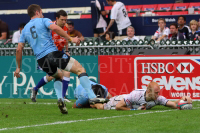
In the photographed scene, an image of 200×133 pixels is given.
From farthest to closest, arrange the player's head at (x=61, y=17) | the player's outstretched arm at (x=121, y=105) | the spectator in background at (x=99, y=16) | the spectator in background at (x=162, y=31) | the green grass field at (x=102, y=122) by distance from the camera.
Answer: the spectator in background at (x=99, y=16) → the spectator in background at (x=162, y=31) → the player's head at (x=61, y=17) → the player's outstretched arm at (x=121, y=105) → the green grass field at (x=102, y=122)

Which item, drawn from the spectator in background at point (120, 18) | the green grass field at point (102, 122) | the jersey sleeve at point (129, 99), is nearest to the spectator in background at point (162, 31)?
the spectator in background at point (120, 18)

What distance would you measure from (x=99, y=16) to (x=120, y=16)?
0.90 m

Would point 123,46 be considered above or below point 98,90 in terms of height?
above

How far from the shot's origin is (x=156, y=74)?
1169cm

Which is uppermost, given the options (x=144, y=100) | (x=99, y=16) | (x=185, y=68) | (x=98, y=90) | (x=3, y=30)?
(x=99, y=16)

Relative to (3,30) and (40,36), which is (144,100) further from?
(3,30)

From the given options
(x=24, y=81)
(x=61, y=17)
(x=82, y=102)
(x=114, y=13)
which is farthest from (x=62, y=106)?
(x=114, y=13)

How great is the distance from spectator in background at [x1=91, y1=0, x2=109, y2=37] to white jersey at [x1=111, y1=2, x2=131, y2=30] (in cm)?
63

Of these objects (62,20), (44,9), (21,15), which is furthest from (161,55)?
(44,9)

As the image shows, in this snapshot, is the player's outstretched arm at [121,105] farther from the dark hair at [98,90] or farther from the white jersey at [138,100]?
the dark hair at [98,90]

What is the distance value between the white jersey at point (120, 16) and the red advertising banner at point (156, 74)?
2.74 m

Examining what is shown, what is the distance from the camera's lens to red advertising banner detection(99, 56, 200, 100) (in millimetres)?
11352

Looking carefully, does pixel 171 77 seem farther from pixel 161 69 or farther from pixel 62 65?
pixel 62 65

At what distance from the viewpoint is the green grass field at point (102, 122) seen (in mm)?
6254
